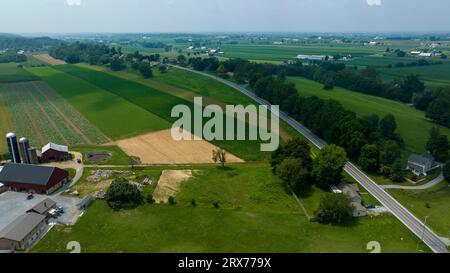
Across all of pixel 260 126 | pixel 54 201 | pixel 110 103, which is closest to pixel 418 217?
pixel 260 126

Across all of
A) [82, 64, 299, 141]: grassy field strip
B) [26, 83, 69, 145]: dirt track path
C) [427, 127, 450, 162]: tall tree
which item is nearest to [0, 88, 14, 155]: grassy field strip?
[26, 83, 69, 145]: dirt track path

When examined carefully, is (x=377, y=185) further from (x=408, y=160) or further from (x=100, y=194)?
(x=100, y=194)

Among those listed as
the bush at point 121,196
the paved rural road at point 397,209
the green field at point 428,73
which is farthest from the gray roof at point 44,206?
the green field at point 428,73

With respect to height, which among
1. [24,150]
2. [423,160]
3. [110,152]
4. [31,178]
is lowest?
[110,152]

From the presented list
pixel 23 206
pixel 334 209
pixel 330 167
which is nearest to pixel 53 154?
pixel 23 206

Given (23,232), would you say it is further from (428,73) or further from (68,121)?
(428,73)
